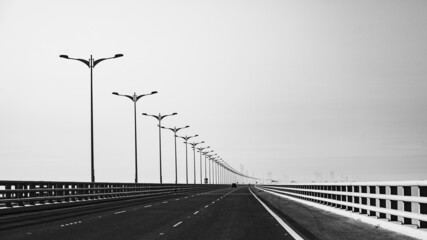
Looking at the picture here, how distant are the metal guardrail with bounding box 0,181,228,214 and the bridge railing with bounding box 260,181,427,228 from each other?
12.1 m

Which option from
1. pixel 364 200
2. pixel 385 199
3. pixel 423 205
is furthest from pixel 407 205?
pixel 364 200

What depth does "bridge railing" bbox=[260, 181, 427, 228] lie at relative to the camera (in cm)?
1172

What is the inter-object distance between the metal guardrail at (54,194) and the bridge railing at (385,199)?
1213cm

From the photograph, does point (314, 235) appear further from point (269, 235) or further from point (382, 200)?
→ point (382, 200)

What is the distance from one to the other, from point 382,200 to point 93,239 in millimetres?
7440

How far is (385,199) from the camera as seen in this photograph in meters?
14.5

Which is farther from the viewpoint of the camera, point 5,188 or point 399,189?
point 5,188

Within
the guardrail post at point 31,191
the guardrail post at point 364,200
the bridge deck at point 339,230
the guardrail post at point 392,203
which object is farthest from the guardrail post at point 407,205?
the guardrail post at point 31,191

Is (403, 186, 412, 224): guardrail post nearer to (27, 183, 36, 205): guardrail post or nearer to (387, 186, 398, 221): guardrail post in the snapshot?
(387, 186, 398, 221): guardrail post

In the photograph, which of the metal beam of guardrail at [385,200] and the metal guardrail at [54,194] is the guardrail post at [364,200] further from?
the metal guardrail at [54,194]

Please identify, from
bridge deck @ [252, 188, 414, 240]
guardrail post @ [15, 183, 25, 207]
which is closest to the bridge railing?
bridge deck @ [252, 188, 414, 240]

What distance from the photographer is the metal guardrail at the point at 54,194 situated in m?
23.0

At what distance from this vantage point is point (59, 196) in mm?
27938

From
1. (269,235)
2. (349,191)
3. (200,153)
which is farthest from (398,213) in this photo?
(200,153)
